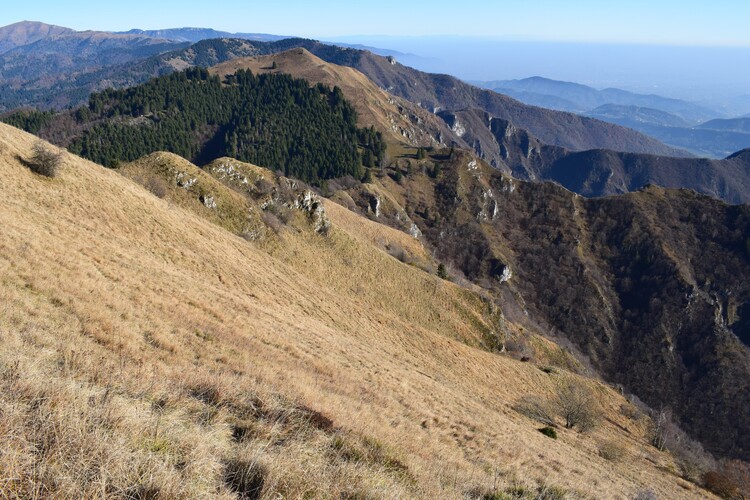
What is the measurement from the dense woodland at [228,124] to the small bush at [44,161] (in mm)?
102857

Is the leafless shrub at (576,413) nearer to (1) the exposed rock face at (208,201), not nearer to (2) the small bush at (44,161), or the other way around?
(1) the exposed rock face at (208,201)

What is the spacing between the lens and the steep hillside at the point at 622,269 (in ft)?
345

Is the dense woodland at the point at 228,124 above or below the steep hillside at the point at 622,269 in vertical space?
above

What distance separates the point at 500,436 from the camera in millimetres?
19500

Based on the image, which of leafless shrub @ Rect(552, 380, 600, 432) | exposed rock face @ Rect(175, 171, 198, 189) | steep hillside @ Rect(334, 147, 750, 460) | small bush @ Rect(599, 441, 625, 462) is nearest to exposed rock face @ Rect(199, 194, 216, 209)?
exposed rock face @ Rect(175, 171, 198, 189)

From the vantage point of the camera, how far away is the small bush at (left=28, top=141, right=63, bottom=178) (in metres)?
26.6

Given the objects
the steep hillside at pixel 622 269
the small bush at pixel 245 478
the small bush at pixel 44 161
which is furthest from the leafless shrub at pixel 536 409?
the steep hillside at pixel 622 269

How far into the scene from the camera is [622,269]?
13250cm

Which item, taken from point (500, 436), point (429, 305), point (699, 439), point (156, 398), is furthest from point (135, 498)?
point (699, 439)

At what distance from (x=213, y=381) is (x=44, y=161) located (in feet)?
88.1

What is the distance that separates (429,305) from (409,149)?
129 m

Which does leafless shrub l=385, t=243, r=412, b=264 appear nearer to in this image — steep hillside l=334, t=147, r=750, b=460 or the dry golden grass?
the dry golden grass

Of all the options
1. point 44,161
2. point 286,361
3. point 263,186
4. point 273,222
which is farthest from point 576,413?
point 44,161

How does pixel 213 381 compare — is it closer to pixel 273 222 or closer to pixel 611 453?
pixel 611 453
